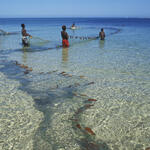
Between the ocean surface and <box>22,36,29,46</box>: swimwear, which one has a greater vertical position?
<box>22,36,29,46</box>: swimwear

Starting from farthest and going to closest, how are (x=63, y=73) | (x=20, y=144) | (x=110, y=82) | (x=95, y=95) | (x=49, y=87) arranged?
1. (x=63, y=73)
2. (x=110, y=82)
3. (x=49, y=87)
4. (x=95, y=95)
5. (x=20, y=144)

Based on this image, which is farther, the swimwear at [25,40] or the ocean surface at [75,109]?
the swimwear at [25,40]

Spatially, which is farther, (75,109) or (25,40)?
(25,40)

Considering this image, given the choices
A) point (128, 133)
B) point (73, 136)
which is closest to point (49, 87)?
point (73, 136)

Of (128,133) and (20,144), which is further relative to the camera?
(128,133)

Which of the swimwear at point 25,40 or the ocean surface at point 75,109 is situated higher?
the swimwear at point 25,40

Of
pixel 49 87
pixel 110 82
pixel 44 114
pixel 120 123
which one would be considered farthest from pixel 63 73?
pixel 120 123

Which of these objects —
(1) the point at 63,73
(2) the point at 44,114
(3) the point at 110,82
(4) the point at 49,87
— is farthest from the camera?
(1) the point at 63,73

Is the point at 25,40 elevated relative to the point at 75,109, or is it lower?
elevated

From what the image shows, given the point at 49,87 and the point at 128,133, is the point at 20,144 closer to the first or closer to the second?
the point at 128,133

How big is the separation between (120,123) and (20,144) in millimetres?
2465

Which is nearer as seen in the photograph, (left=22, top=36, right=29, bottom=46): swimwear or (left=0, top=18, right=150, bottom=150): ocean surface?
(left=0, top=18, right=150, bottom=150): ocean surface

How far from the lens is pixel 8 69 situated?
9.48 m

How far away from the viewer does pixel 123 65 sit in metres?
10.0
